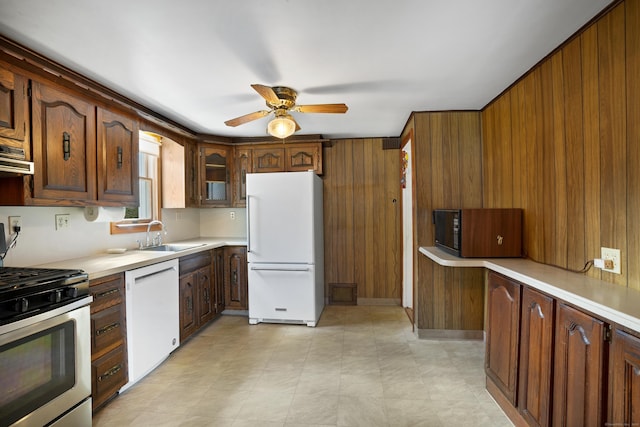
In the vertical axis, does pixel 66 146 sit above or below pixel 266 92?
below

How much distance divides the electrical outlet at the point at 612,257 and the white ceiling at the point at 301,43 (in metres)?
1.16

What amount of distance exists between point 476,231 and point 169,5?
7.36ft

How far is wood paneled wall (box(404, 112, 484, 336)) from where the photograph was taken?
286 centimetres

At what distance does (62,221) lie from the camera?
2.21 metres

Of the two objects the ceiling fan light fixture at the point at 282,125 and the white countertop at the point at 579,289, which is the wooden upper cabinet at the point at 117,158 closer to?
the ceiling fan light fixture at the point at 282,125

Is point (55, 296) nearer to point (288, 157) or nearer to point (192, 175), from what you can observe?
point (192, 175)

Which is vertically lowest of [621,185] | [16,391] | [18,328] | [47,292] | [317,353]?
[317,353]

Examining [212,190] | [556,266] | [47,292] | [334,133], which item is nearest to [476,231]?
[556,266]

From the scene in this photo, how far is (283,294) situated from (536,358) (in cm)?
233

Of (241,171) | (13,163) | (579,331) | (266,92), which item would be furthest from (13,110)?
(579,331)

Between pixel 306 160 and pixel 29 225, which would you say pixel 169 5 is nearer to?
pixel 29 225

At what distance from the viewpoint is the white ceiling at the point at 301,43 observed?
Answer: 1406 millimetres

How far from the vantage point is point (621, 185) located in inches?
54.3

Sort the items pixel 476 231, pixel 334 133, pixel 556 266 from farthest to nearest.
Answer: pixel 334 133 → pixel 476 231 → pixel 556 266
